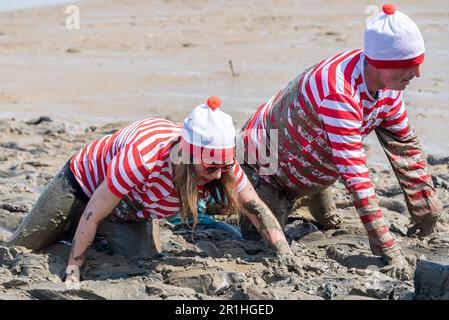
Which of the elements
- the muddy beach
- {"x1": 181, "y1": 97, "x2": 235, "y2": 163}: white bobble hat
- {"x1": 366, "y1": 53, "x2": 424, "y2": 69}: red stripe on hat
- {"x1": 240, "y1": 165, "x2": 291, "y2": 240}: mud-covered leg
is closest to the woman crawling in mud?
{"x1": 181, "y1": 97, "x2": 235, "y2": 163}: white bobble hat

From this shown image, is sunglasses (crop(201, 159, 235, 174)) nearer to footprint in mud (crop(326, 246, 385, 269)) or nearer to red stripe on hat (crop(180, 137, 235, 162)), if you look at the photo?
red stripe on hat (crop(180, 137, 235, 162))

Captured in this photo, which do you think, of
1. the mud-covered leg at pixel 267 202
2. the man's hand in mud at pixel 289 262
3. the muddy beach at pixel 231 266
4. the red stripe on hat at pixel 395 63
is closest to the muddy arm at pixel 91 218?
the muddy beach at pixel 231 266

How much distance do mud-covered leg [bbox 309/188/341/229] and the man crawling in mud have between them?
58mm

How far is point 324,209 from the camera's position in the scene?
5.84 metres

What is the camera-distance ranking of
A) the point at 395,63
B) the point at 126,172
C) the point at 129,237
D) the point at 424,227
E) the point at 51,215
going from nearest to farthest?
the point at 126,172 → the point at 395,63 → the point at 51,215 → the point at 129,237 → the point at 424,227

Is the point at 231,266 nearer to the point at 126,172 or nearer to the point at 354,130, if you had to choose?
the point at 126,172

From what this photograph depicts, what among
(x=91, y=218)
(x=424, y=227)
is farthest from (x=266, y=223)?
(x=424, y=227)

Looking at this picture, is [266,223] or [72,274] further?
[266,223]

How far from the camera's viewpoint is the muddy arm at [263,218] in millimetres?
4910

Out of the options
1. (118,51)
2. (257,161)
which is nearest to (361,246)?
(257,161)

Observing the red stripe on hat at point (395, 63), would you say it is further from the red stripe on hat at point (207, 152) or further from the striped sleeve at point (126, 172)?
the striped sleeve at point (126, 172)

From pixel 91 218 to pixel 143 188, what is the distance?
309mm

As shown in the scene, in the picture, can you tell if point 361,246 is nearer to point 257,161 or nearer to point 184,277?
point 257,161

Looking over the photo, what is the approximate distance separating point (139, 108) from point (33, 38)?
5.27 m
